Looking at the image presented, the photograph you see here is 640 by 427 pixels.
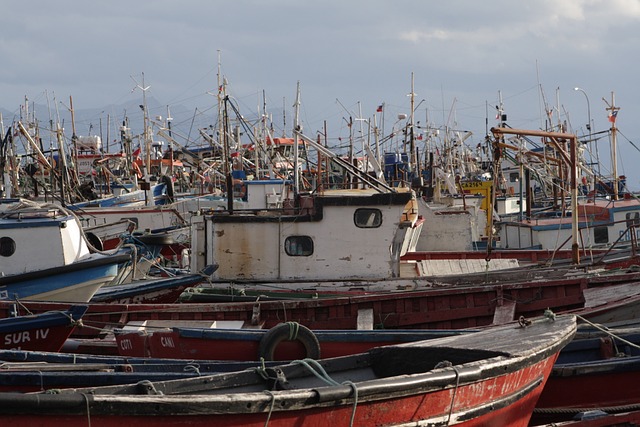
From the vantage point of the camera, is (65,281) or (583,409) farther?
(65,281)

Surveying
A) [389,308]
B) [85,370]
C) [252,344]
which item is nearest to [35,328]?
[252,344]

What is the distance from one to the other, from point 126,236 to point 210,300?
5255 mm

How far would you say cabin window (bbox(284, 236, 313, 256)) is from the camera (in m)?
17.0

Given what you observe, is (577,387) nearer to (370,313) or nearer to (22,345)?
(370,313)

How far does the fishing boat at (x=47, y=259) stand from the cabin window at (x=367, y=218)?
4082 mm

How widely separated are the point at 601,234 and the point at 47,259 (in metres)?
15.0

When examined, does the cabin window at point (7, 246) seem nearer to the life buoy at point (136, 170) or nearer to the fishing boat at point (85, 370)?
the fishing boat at point (85, 370)

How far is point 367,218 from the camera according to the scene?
17.0 m

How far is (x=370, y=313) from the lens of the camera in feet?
48.5

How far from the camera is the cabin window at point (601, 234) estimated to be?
25.5 metres

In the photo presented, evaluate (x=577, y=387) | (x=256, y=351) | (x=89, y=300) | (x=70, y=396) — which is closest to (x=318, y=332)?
(x=256, y=351)

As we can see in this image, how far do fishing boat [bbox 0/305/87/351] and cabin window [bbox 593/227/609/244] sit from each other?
16725 mm

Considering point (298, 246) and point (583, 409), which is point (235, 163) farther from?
point (583, 409)

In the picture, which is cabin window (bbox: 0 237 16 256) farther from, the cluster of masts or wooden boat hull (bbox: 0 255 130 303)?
the cluster of masts
